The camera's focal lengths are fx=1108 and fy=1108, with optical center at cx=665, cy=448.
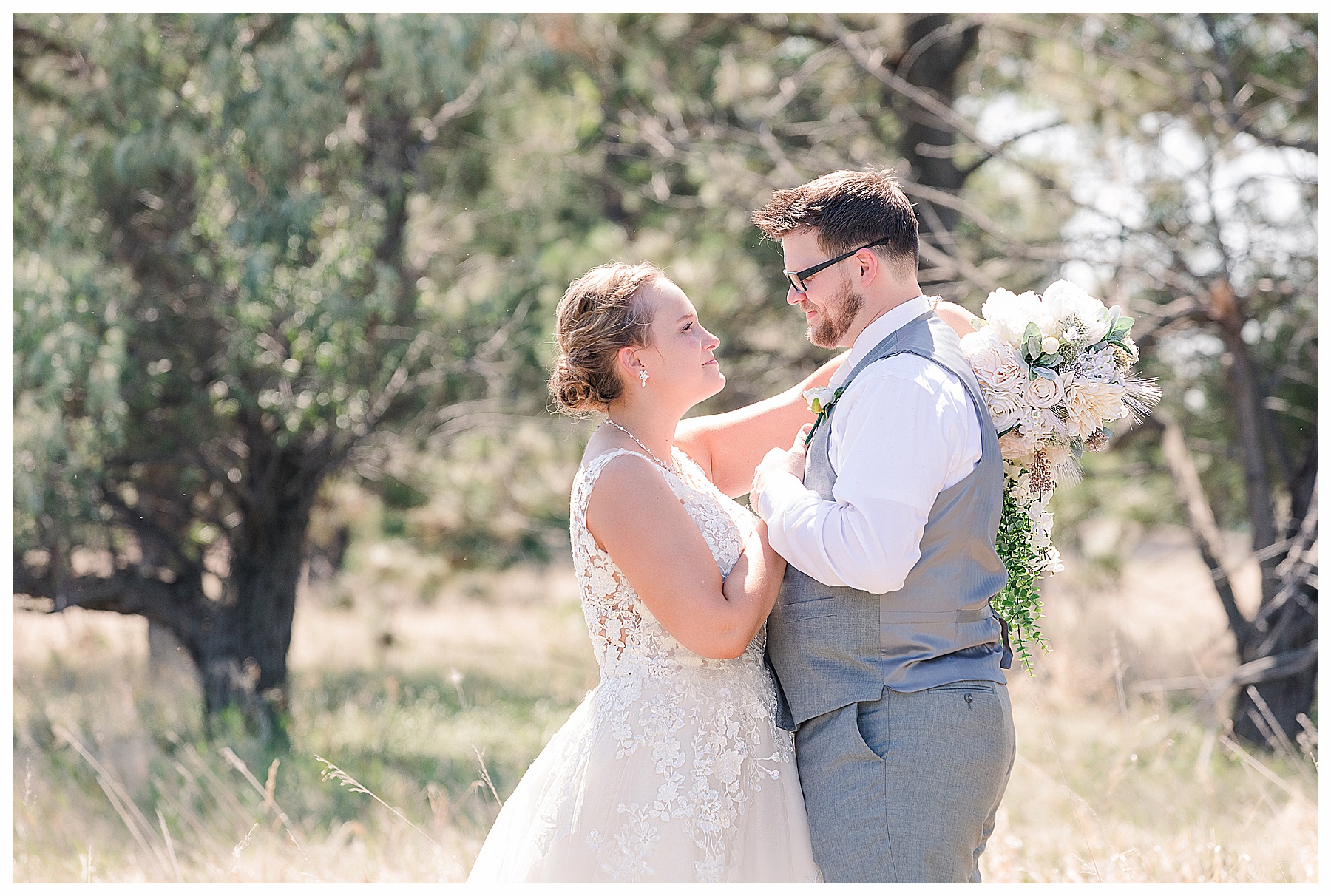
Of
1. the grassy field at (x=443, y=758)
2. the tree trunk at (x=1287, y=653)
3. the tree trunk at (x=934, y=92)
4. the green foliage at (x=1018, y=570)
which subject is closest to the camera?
the green foliage at (x=1018, y=570)

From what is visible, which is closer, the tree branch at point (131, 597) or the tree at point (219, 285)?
the tree at point (219, 285)

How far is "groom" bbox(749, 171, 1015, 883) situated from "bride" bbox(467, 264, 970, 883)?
0.44ft

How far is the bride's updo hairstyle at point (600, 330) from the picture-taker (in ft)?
8.80

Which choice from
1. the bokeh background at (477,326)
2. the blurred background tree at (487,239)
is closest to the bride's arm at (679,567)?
the bokeh background at (477,326)

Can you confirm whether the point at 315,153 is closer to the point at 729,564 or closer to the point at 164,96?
the point at 164,96

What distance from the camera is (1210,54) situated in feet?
24.8

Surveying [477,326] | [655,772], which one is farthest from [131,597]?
[655,772]

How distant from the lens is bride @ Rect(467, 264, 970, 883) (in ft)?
7.98

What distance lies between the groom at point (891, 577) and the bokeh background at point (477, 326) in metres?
2.09

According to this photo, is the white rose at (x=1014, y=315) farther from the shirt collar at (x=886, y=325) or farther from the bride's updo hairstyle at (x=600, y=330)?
the bride's updo hairstyle at (x=600, y=330)

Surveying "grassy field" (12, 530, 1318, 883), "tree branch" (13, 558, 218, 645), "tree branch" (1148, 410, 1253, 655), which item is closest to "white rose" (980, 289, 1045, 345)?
"grassy field" (12, 530, 1318, 883)

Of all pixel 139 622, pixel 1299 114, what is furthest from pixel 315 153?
pixel 139 622

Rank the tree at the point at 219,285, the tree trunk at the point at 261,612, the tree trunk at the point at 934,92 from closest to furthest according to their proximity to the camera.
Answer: the tree at the point at 219,285
the tree trunk at the point at 261,612
the tree trunk at the point at 934,92

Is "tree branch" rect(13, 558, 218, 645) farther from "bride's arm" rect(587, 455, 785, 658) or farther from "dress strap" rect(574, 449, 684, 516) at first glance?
"bride's arm" rect(587, 455, 785, 658)
